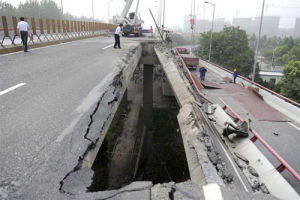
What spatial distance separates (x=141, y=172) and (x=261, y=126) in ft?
22.6

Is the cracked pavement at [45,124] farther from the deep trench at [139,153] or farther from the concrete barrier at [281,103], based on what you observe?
the concrete barrier at [281,103]

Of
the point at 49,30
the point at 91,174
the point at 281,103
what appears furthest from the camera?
the point at 49,30

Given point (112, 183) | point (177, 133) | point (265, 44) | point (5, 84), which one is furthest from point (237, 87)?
point (265, 44)

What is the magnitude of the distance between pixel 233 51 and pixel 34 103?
49821mm

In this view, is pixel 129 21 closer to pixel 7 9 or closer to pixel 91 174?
pixel 91 174

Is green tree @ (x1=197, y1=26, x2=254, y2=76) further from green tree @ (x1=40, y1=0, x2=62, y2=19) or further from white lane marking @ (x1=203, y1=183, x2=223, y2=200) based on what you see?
white lane marking @ (x1=203, y1=183, x2=223, y2=200)

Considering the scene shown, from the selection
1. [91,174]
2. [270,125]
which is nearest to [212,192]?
[91,174]

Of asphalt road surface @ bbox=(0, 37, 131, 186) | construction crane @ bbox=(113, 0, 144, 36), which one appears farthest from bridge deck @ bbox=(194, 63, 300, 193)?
construction crane @ bbox=(113, 0, 144, 36)

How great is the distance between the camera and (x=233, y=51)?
49.0 m

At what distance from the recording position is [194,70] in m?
25.4

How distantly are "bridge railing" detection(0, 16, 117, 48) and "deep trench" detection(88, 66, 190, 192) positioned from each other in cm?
905

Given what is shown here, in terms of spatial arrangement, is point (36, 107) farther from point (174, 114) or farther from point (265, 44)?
point (265, 44)

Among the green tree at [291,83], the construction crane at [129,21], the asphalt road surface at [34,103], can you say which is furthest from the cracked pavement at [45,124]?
the green tree at [291,83]

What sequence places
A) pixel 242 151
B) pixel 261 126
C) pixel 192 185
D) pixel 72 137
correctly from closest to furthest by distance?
pixel 192 185
pixel 72 137
pixel 242 151
pixel 261 126
